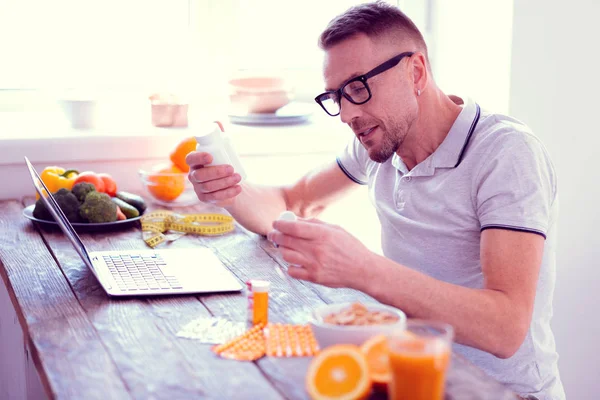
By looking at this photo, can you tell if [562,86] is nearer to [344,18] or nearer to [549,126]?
[549,126]

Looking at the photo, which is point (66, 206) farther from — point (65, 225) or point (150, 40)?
point (150, 40)

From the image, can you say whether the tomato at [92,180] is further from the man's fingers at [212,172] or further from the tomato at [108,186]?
the man's fingers at [212,172]

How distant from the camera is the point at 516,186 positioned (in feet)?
5.43

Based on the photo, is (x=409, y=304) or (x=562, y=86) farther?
(x=562, y=86)

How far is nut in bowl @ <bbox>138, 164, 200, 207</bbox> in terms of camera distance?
2439 mm

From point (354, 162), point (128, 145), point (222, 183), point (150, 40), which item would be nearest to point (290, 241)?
point (222, 183)

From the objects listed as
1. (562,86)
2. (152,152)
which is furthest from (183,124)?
(562,86)

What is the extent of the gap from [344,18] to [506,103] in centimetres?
90

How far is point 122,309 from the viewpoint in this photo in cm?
160

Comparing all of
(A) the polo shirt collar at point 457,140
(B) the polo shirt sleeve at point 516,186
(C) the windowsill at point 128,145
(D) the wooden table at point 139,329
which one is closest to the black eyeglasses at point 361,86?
(A) the polo shirt collar at point 457,140

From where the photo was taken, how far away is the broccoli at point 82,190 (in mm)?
2213

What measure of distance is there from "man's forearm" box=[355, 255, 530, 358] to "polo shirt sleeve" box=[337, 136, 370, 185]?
0.76 meters

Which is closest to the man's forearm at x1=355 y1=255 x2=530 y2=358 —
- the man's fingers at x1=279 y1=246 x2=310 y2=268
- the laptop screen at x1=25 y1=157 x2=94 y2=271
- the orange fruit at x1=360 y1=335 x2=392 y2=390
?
the man's fingers at x1=279 y1=246 x2=310 y2=268

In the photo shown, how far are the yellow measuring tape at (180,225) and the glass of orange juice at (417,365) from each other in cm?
120
